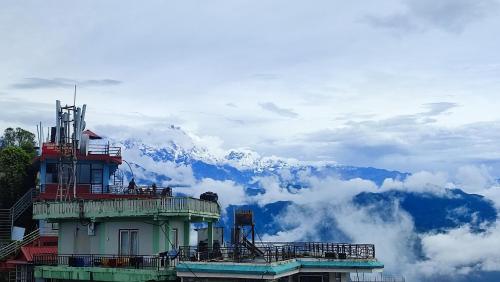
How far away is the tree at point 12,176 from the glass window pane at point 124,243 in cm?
2873

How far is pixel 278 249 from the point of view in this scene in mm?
36812

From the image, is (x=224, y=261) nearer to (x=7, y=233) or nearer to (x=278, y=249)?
(x=278, y=249)

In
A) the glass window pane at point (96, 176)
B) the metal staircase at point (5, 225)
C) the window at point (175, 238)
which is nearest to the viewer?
the window at point (175, 238)

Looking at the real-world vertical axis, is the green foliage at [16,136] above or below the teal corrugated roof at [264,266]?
above

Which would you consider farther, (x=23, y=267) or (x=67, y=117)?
(x=67, y=117)

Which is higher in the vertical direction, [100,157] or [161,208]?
[100,157]

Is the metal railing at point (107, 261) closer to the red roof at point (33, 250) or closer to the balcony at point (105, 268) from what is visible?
the balcony at point (105, 268)

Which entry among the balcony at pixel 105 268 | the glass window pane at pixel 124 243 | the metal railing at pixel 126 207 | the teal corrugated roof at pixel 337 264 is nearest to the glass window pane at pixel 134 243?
the glass window pane at pixel 124 243

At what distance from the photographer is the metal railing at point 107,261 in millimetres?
36466

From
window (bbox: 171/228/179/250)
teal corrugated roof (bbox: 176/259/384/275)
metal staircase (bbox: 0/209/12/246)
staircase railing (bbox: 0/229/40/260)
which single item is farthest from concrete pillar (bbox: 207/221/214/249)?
metal staircase (bbox: 0/209/12/246)

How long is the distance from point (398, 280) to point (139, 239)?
22.5 metres

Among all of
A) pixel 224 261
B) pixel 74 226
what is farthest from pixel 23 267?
pixel 224 261

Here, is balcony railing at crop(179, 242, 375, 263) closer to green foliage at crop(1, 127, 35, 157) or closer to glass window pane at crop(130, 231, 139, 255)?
glass window pane at crop(130, 231, 139, 255)

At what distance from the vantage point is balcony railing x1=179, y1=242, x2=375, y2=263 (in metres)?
35.8
